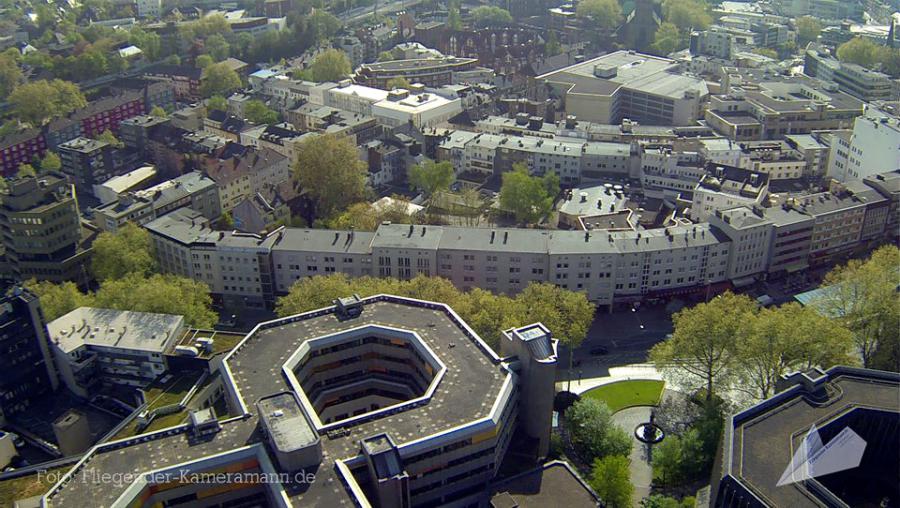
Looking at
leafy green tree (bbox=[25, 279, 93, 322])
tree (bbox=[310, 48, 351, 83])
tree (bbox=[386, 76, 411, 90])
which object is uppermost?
tree (bbox=[310, 48, 351, 83])

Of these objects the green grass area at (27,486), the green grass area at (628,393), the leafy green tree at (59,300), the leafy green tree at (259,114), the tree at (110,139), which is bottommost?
the green grass area at (628,393)

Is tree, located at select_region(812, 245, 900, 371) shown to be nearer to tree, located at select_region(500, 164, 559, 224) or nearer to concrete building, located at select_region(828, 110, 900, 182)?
concrete building, located at select_region(828, 110, 900, 182)

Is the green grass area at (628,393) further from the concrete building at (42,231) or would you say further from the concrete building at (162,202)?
the concrete building at (42,231)

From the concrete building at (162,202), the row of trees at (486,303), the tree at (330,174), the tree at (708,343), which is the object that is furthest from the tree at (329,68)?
the tree at (708,343)

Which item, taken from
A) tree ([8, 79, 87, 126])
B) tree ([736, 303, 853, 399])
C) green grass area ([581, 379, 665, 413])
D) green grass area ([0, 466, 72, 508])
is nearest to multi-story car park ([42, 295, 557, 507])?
green grass area ([0, 466, 72, 508])

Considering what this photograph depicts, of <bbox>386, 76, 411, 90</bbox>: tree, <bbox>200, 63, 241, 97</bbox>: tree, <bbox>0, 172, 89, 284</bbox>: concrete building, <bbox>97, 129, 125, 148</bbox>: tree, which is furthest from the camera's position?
<bbox>200, 63, 241, 97</bbox>: tree

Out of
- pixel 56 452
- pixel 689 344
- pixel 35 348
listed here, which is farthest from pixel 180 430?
pixel 689 344

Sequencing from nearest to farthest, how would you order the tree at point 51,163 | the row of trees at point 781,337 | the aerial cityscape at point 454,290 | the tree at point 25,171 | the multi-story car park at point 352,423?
1. the multi-story car park at point 352,423
2. the aerial cityscape at point 454,290
3. the row of trees at point 781,337
4. the tree at point 25,171
5. the tree at point 51,163
